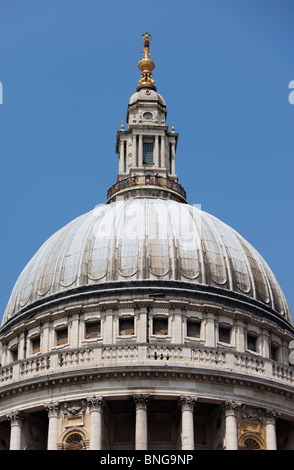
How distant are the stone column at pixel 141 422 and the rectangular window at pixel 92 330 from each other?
249 inches

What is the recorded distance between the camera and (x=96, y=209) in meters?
83.8

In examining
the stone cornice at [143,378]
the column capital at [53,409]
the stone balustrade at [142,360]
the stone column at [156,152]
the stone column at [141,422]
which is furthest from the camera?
the stone column at [156,152]

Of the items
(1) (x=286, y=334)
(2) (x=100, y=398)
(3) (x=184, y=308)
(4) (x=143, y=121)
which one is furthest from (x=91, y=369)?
(4) (x=143, y=121)

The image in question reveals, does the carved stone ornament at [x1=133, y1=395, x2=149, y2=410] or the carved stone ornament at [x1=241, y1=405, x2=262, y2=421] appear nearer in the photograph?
the carved stone ornament at [x1=133, y1=395, x2=149, y2=410]

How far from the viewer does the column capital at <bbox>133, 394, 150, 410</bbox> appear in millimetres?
70625

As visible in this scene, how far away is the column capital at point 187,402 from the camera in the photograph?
2790 inches

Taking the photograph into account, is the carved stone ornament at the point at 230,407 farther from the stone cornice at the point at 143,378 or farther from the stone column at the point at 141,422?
the stone column at the point at 141,422

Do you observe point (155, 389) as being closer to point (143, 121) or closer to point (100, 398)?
point (100, 398)

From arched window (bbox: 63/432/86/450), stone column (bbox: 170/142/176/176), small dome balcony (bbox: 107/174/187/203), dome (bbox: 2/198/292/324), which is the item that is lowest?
arched window (bbox: 63/432/86/450)

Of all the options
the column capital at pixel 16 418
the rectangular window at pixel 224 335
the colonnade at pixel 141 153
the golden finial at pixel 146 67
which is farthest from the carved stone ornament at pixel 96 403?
the golden finial at pixel 146 67

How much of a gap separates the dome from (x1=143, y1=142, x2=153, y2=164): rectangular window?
6.02 m

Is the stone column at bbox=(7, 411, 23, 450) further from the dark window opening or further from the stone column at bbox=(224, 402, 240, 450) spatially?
the stone column at bbox=(224, 402, 240, 450)

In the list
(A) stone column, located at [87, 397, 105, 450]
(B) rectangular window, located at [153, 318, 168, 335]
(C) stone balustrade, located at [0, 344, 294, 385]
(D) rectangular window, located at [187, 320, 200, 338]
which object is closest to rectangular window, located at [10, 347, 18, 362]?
(C) stone balustrade, located at [0, 344, 294, 385]
